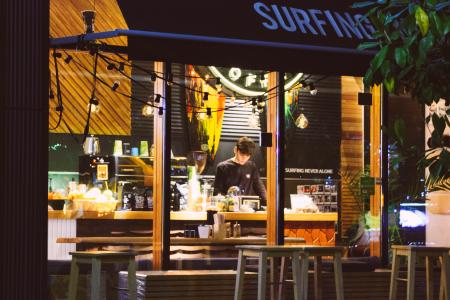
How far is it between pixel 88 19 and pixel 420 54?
14.5 feet

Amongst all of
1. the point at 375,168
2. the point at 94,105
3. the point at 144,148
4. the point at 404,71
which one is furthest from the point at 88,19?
the point at 404,71

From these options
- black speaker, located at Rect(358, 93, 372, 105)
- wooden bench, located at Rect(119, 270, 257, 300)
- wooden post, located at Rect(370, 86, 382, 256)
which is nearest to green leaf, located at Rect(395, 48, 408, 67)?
wooden bench, located at Rect(119, 270, 257, 300)

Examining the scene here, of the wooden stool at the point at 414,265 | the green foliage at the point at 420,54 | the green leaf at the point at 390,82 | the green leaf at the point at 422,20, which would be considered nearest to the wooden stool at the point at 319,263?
the wooden stool at the point at 414,265

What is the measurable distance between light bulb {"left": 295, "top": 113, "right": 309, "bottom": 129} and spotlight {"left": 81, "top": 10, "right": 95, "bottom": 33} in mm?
2497

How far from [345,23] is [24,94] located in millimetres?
3139

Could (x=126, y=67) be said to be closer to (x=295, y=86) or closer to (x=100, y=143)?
(x=100, y=143)

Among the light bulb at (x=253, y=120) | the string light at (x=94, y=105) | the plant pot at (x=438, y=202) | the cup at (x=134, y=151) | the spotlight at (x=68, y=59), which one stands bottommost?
the plant pot at (x=438, y=202)

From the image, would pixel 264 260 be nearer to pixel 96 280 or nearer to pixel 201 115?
pixel 96 280

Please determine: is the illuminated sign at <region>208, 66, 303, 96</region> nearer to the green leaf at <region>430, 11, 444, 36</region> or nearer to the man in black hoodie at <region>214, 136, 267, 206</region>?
the man in black hoodie at <region>214, 136, 267, 206</region>

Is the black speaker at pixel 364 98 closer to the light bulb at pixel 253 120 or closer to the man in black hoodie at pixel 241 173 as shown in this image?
the light bulb at pixel 253 120

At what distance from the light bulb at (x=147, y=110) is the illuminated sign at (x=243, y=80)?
920 millimetres

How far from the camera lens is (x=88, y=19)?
8.10m

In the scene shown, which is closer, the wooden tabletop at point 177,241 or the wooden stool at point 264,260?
the wooden stool at point 264,260

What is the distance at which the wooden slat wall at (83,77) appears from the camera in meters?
8.38
